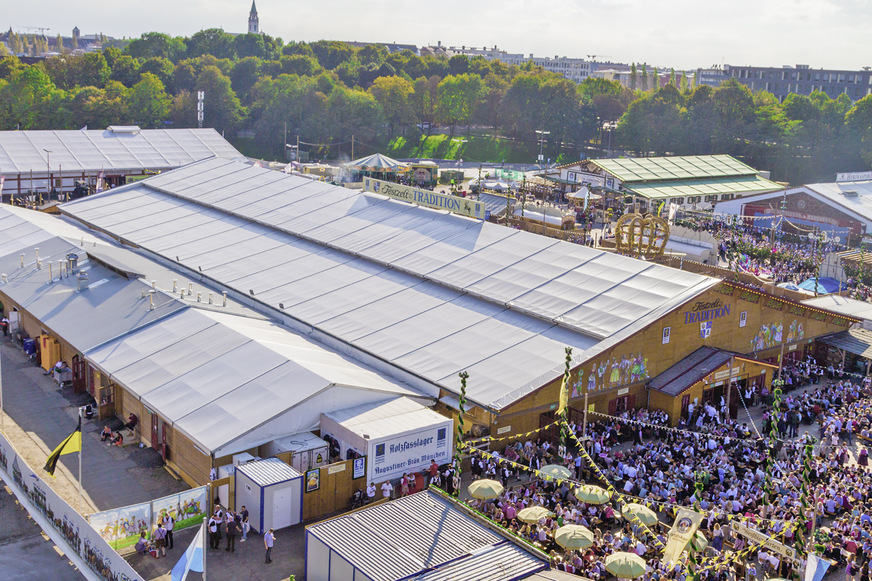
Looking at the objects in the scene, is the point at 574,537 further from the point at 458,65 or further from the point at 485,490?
the point at 458,65

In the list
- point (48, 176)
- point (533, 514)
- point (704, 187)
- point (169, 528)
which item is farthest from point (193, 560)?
point (704, 187)

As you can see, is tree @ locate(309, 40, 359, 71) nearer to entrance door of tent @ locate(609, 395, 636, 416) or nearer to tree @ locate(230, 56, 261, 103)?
tree @ locate(230, 56, 261, 103)

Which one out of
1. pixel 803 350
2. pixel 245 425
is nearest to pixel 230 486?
pixel 245 425

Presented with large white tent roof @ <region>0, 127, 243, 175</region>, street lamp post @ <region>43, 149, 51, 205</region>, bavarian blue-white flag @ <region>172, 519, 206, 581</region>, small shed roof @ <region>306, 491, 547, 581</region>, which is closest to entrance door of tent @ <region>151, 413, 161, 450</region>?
small shed roof @ <region>306, 491, 547, 581</region>

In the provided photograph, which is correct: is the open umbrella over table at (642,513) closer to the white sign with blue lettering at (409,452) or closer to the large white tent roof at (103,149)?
the white sign with blue lettering at (409,452)

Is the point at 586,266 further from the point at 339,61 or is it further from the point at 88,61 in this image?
the point at 339,61

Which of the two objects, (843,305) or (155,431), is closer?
(155,431)
